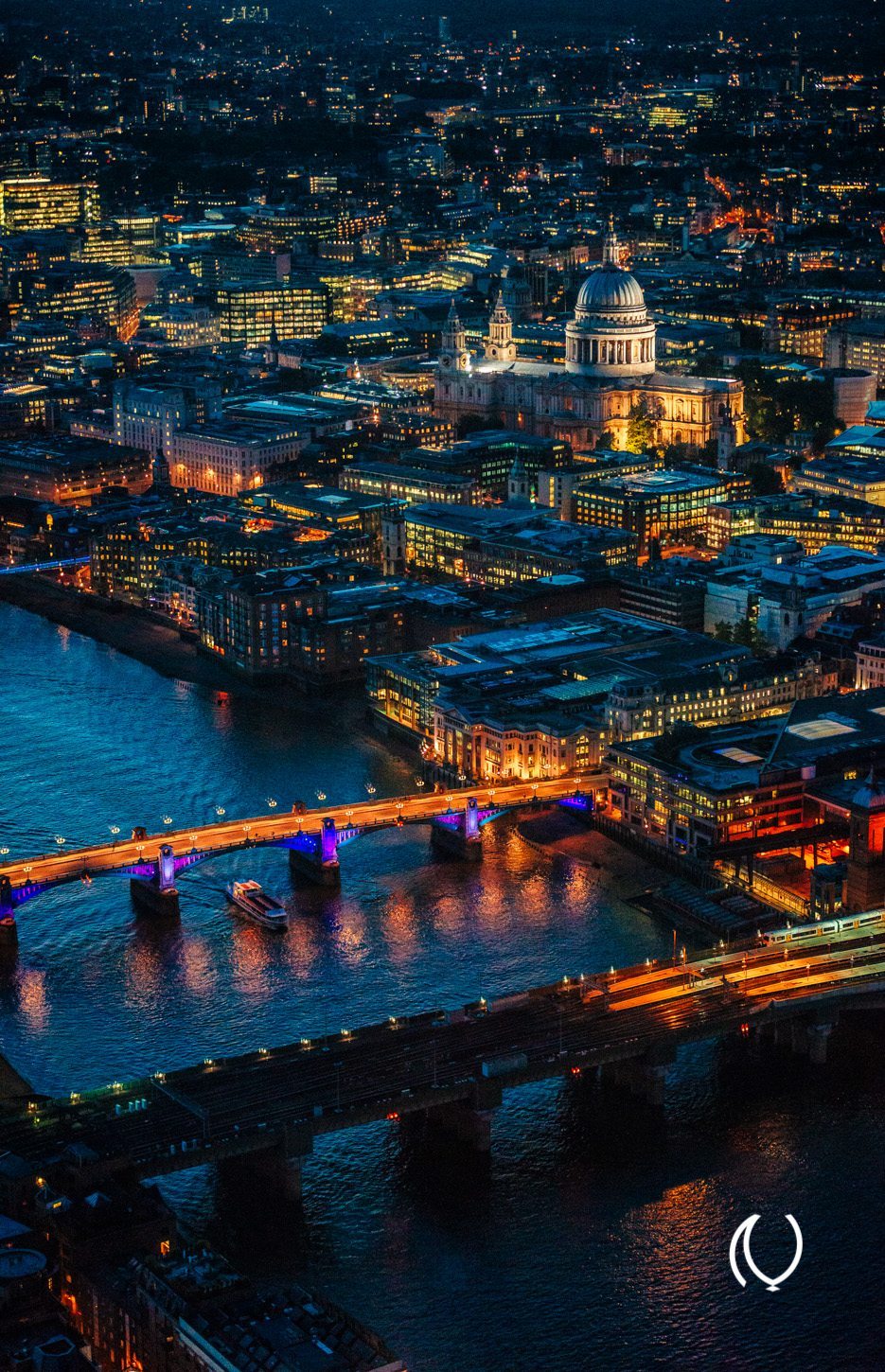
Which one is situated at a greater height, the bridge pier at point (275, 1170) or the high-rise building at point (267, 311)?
the high-rise building at point (267, 311)

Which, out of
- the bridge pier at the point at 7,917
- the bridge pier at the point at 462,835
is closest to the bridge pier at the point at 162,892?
the bridge pier at the point at 7,917

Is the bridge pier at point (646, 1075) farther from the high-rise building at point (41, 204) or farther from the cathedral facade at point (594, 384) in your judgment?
the high-rise building at point (41, 204)

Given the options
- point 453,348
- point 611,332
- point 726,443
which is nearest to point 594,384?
point 611,332

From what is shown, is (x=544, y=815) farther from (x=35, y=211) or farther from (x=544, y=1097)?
(x=35, y=211)

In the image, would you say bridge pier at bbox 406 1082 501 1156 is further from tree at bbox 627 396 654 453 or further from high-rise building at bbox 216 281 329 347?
high-rise building at bbox 216 281 329 347

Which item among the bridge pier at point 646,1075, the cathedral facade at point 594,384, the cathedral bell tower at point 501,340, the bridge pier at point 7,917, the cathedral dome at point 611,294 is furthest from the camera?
the cathedral bell tower at point 501,340

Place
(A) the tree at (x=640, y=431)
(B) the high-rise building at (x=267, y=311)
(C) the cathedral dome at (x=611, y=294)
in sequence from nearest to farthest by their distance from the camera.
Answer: (A) the tree at (x=640, y=431) → (C) the cathedral dome at (x=611, y=294) → (B) the high-rise building at (x=267, y=311)

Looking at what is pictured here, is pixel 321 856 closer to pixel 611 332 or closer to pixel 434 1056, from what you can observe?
pixel 434 1056
